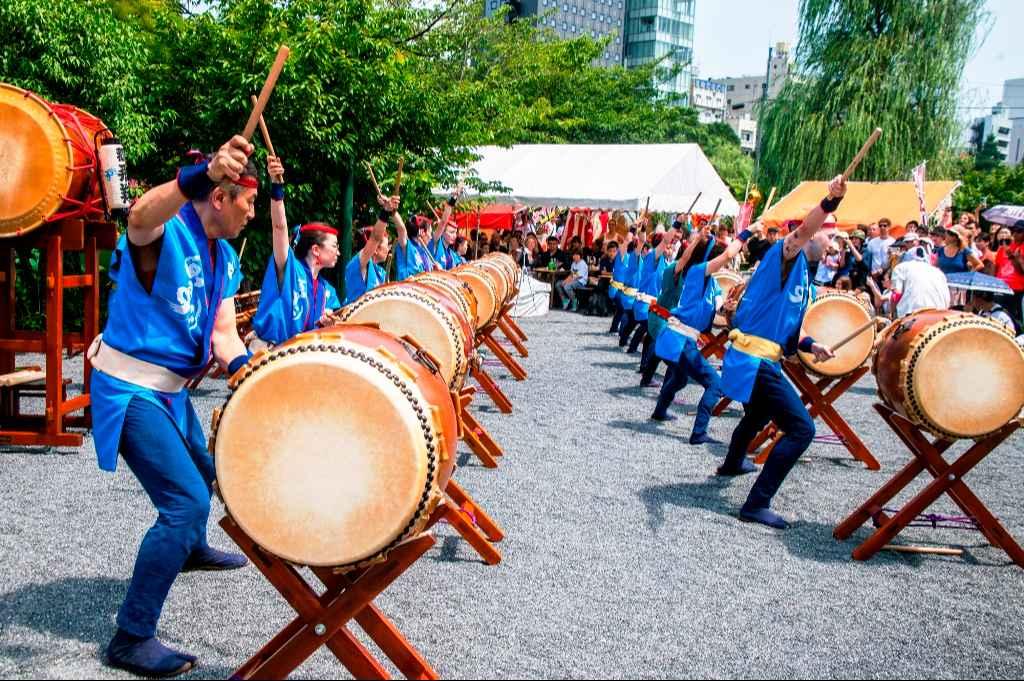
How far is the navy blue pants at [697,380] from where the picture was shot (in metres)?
6.33

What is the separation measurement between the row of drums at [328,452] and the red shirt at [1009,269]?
8.09 m

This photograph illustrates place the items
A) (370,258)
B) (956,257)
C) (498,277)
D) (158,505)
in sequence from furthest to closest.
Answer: (956,257)
(498,277)
(370,258)
(158,505)

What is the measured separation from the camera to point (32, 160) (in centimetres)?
474

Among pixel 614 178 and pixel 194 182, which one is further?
pixel 614 178

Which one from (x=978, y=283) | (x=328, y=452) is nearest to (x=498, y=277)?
(x=978, y=283)

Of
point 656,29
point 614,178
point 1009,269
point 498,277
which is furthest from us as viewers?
point 656,29

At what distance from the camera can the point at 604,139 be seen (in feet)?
87.6

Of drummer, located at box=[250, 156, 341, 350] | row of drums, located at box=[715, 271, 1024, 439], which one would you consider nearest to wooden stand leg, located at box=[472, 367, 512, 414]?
drummer, located at box=[250, 156, 341, 350]

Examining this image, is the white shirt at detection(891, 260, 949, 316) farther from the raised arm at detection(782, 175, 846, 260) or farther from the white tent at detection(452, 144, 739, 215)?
the white tent at detection(452, 144, 739, 215)

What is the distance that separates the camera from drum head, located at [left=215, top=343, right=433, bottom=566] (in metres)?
2.27

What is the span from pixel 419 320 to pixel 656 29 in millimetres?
77774

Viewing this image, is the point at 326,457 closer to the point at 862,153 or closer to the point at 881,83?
the point at 862,153

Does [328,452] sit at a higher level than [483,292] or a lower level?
higher

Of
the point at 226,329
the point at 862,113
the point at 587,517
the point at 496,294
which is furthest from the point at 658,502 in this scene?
the point at 862,113
